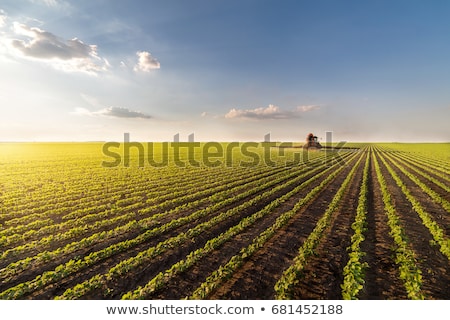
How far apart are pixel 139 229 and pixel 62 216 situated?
5.12 metres

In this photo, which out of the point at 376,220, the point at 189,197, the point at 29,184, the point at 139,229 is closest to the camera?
the point at 139,229

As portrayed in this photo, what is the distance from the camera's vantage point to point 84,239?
32.7 ft

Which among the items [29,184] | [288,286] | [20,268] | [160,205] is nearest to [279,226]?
[288,286]

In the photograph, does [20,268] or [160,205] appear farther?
[160,205]

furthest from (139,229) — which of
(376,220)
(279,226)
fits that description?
(376,220)

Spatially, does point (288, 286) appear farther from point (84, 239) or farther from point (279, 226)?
point (84, 239)

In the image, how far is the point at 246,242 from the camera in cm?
983

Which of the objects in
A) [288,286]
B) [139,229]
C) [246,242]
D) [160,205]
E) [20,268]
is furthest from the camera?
[160,205]

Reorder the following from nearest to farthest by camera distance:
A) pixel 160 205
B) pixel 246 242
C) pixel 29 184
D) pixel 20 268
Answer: pixel 20 268 < pixel 246 242 < pixel 160 205 < pixel 29 184

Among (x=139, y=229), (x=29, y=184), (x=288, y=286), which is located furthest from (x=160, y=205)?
(x=29, y=184)

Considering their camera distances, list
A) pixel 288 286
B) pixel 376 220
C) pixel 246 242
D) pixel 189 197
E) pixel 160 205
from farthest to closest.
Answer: pixel 189 197 → pixel 160 205 → pixel 376 220 → pixel 246 242 → pixel 288 286

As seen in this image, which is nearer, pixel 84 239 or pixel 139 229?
pixel 84 239
